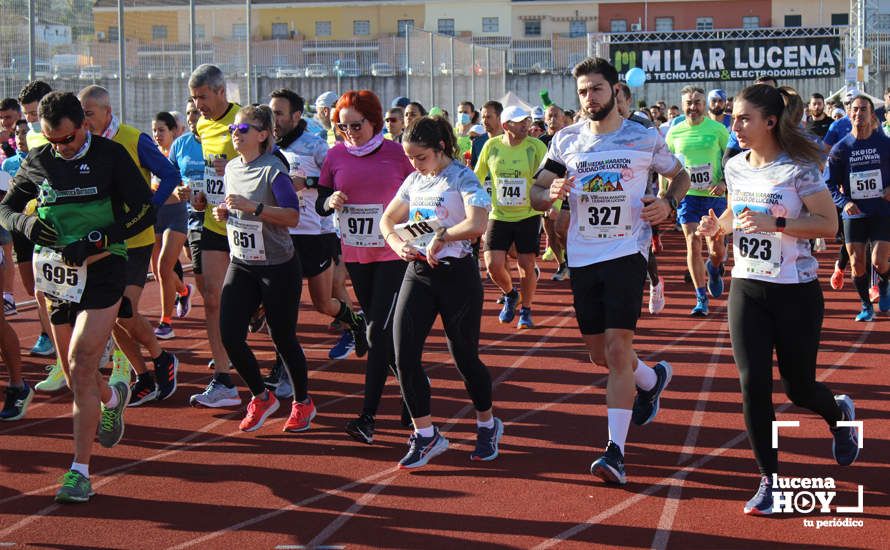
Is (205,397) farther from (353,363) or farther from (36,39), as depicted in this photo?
(36,39)

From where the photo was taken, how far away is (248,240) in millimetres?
7293

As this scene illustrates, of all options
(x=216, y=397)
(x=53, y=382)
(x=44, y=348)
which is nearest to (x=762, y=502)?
(x=216, y=397)

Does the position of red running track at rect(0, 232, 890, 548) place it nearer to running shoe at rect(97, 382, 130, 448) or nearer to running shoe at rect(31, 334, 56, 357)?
running shoe at rect(97, 382, 130, 448)

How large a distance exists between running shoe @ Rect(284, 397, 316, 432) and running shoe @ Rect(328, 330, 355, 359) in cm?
253

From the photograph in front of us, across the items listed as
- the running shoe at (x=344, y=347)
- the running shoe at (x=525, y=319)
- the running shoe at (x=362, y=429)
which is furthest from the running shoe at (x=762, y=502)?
the running shoe at (x=525, y=319)

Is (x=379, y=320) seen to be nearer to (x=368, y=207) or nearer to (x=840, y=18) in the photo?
(x=368, y=207)

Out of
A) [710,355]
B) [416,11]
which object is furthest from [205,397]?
[416,11]

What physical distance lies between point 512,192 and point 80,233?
555 cm

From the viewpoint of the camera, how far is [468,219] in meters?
6.45

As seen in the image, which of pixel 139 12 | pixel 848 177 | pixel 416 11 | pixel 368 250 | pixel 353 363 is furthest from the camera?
pixel 416 11

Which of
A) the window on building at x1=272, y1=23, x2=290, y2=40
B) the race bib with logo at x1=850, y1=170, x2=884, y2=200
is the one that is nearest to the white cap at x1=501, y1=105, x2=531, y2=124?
the race bib with logo at x1=850, y1=170, x2=884, y2=200

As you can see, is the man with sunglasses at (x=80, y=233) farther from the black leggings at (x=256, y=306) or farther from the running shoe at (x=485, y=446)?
the running shoe at (x=485, y=446)

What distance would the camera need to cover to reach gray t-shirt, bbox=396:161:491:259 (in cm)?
656

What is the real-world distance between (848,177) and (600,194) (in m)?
5.77
